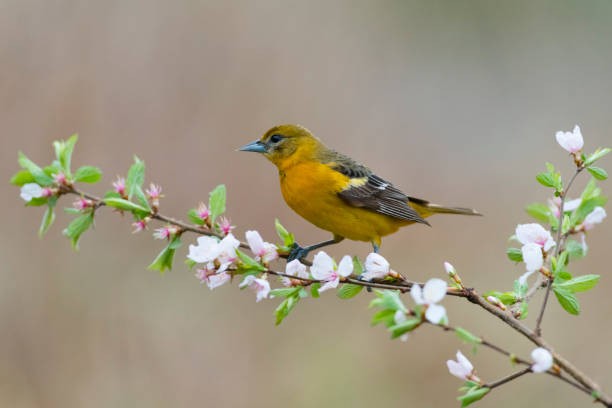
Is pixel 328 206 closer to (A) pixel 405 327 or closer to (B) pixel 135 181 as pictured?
(B) pixel 135 181

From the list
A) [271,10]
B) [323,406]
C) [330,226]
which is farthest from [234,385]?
[271,10]

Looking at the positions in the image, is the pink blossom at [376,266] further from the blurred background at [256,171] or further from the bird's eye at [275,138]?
the blurred background at [256,171]

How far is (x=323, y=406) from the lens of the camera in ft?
18.4

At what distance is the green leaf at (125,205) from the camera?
7.77 ft

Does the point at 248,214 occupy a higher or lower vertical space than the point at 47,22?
lower

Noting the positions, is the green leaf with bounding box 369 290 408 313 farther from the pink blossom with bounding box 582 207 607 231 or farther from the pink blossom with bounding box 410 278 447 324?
the pink blossom with bounding box 582 207 607 231

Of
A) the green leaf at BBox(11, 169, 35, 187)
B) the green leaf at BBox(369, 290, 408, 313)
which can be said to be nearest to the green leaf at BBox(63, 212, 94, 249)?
the green leaf at BBox(11, 169, 35, 187)

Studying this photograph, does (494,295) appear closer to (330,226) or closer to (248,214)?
(330,226)

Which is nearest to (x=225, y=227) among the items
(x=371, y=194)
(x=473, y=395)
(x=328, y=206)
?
(x=473, y=395)

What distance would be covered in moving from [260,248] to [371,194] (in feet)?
6.59

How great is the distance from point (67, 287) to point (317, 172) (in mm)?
2575

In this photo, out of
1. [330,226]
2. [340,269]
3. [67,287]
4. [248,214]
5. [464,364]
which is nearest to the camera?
[464,364]

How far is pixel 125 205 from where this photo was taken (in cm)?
239

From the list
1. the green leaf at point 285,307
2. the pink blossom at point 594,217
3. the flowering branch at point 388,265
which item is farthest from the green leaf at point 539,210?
the green leaf at point 285,307
